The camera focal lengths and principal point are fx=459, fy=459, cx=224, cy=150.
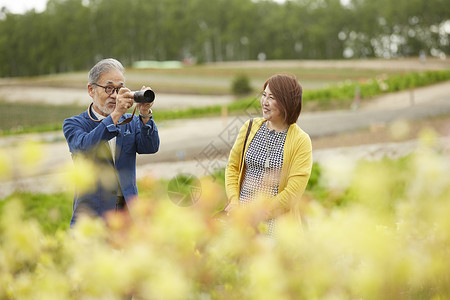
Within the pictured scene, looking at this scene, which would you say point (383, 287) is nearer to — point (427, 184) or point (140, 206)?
point (427, 184)

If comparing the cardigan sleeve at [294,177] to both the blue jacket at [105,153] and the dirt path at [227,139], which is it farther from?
the dirt path at [227,139]

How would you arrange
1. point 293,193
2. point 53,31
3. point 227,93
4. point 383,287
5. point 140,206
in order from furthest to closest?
point 53,31
point 227,93
point 293,193
point 140,206
point 383,287

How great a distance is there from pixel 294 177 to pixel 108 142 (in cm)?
94

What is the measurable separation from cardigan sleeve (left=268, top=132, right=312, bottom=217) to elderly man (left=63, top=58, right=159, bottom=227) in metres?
0.69

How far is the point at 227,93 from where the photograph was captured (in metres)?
24.2

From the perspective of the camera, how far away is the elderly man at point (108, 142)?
196 centimetres

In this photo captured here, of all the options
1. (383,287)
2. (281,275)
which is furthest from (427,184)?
(281,275)

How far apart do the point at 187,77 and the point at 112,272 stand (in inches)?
1205

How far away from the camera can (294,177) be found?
7.75ft

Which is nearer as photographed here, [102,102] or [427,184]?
[427,184]

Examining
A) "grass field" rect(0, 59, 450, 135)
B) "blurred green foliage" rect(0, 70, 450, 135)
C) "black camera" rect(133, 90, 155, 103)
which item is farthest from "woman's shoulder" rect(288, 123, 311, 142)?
"grass field" rect(0, 59, 450, 135)

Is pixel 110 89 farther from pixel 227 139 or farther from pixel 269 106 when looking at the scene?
pixel 227 139

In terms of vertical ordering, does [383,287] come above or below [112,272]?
below

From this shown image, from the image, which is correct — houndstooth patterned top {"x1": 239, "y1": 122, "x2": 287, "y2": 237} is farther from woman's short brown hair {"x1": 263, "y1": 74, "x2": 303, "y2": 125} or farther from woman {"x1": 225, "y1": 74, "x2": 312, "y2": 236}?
woman's short brown hair {"x1": 263, "y1": 74, "x2": 303, "y2": 125}
